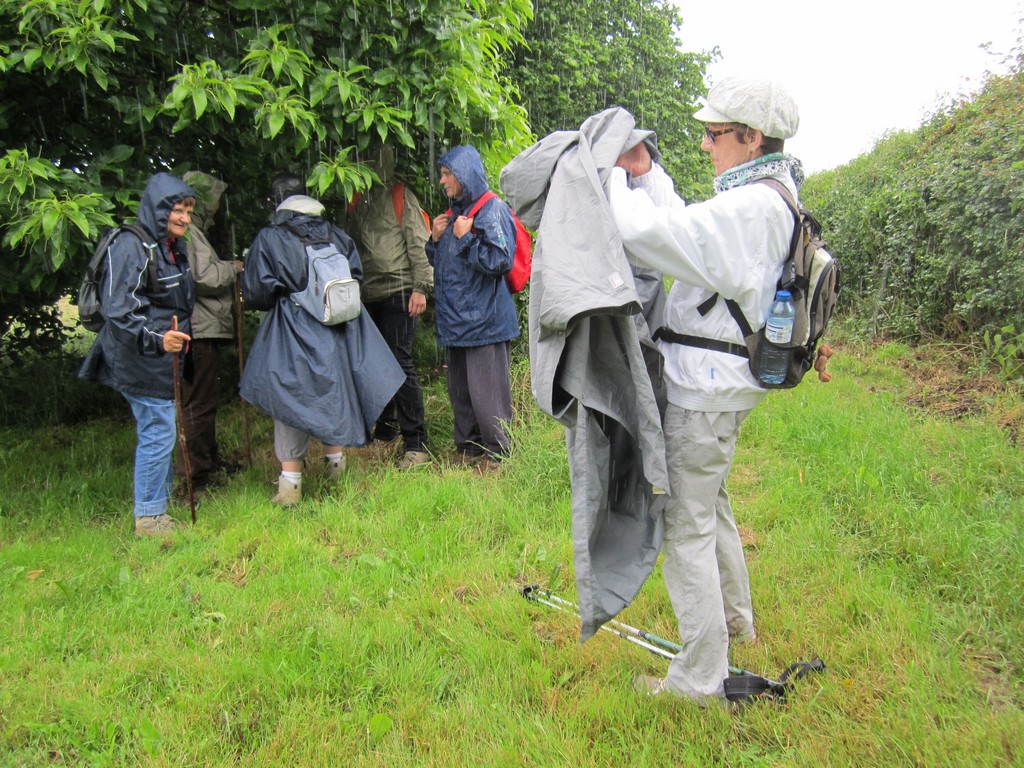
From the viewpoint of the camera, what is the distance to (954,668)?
2723 millimetres

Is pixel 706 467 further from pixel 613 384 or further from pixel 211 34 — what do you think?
pixel 211 34

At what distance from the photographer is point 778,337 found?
2264 mm

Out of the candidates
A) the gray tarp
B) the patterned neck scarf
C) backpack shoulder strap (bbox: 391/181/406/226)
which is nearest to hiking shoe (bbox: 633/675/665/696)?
the gray tarp

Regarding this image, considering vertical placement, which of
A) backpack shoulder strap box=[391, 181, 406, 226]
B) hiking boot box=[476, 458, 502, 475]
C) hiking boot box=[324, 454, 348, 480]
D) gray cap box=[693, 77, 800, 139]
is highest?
backpack shoulder strap box=[391, 181, 406, 226]

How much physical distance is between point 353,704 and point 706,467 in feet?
5.34

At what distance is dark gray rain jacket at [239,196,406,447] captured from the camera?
4668mm

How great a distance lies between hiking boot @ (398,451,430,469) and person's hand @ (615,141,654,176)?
3.36 metres

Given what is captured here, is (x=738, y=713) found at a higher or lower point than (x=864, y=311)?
lower

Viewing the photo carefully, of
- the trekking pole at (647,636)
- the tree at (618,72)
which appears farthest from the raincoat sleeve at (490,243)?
the tree at (618,72)

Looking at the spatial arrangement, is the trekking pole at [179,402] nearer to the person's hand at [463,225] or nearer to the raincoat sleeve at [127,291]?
the raincoat sleeve at [127,291]

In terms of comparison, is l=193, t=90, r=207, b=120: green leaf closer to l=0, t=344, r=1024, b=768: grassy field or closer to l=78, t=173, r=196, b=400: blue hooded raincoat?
l=78, t=173, r=196, b=400: blue hooded raincoat

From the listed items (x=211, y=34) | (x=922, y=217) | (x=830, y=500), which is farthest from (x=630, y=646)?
(x=922, y=217)

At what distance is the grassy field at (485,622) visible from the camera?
257 cm

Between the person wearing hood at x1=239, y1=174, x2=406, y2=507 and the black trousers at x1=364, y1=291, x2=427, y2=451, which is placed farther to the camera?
the black trousers at x1=364, y1=291, x2=427, y2=451
